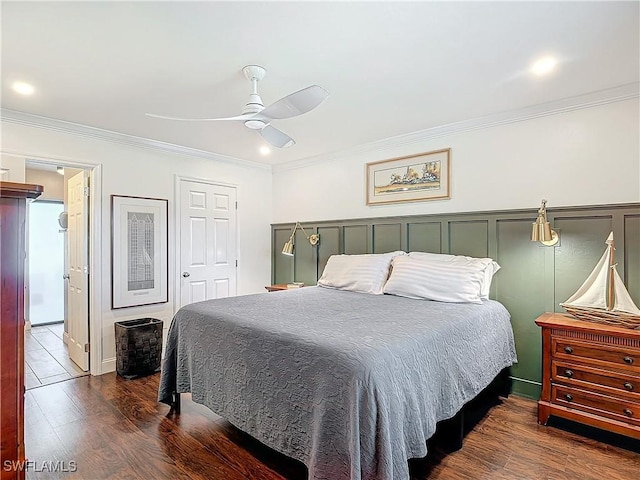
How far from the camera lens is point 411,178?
3.74 metres

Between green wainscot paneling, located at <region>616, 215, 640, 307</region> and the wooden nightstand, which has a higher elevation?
green wainscot paneling, located at <region>616, 215, 640, 307</region>

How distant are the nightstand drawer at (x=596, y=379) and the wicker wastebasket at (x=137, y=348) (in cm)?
355

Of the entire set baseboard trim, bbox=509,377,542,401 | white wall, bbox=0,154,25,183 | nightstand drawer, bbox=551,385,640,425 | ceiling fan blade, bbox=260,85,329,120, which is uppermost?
ceiling fan blade, bbox=260,85,329,120

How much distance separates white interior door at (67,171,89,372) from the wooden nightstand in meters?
4.19

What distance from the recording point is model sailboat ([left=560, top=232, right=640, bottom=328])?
2291 millimetres

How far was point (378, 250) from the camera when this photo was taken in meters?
3.96

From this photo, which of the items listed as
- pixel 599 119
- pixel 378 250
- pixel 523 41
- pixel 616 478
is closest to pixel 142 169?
pixel 378 250

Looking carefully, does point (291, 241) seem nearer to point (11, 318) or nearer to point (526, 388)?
point (526, 388)

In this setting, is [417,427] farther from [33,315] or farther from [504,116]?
[33,315]

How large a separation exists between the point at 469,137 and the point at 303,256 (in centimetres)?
254

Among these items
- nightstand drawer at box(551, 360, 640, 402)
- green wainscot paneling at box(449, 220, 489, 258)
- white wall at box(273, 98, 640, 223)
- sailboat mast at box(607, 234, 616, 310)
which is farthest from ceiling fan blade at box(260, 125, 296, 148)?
nightstand drawer at box(551, 360, 640, 402)

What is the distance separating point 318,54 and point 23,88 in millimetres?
2241

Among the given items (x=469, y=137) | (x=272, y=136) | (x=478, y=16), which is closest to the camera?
(x=478, y=16)

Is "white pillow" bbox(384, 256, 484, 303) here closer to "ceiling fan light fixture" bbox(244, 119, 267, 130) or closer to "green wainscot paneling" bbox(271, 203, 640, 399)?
"green wainscot paneling" bbox(271, 203, 640, 399)
